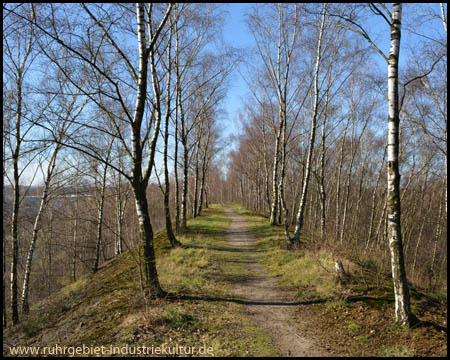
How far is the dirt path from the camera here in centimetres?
419

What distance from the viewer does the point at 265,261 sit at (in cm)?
929

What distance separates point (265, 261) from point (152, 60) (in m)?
8.27

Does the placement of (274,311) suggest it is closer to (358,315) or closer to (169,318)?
(358,315)

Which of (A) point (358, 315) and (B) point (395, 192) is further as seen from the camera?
(A) point (358, 315)

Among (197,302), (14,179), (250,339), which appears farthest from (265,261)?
(14,179)

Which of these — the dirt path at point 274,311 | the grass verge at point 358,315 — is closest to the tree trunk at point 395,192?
the grass verge at point 358,315

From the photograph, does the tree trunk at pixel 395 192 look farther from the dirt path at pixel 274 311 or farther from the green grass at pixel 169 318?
the green grass at pixel 169 318

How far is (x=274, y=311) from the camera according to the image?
5.55 metres

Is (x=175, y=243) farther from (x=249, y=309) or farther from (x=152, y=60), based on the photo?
(x=152, y=60)

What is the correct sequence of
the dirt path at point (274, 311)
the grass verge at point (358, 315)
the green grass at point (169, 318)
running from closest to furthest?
1. the grass verge at point (358, 315)
2. the dirt path at point (274, 311)
3. the green grass at point (169, 318)

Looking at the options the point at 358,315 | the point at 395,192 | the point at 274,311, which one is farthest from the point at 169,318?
the point at 395,192

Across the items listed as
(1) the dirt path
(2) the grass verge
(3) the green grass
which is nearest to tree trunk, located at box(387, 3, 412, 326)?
(2) the grass verge

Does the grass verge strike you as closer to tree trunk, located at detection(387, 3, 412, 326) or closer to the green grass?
tree trunk, located at detection(387, 3, 412, 326)

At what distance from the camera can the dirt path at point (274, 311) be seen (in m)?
4.19
